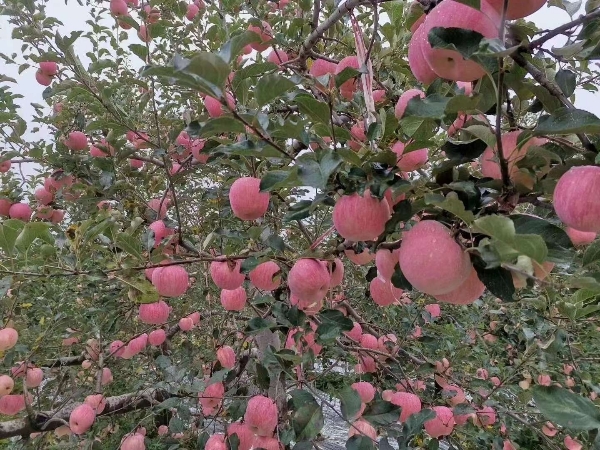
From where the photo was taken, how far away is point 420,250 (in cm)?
60

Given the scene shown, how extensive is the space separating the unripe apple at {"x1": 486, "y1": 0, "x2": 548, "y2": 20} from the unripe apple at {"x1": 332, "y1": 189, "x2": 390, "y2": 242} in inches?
11.5

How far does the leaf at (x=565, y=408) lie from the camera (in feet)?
1.73

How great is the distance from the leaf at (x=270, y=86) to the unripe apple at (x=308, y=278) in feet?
1.28

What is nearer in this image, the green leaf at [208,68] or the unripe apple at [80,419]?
the green leaf at [208,68]

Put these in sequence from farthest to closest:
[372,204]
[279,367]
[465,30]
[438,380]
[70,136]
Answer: [70,136]
[438,380]
[279,367]
[372,204]
[465,30]

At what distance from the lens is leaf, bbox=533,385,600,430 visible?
1.73 feet

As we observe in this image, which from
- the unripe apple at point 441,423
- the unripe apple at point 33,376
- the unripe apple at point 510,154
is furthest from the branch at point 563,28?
the unripe apple at point 33,376

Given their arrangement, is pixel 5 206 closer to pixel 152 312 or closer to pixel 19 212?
pixel 19 212

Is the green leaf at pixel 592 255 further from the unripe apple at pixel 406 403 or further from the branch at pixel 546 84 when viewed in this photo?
the unripe apple at pixel 406 403

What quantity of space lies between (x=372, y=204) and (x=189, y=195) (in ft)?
5.75

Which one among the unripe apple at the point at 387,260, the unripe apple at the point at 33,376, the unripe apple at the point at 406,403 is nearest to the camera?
the unripe apple at the point at 387,260

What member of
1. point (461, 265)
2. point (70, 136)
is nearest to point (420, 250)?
point (461, 265)

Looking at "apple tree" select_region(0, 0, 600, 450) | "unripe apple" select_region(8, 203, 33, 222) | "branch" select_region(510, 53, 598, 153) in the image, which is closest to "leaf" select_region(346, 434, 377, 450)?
"apple tree" select_region(0, 0, 600, 450)

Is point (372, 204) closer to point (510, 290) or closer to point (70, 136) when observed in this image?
point (510, 290)
